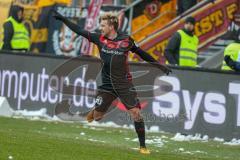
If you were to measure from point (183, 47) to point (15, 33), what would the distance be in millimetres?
4463

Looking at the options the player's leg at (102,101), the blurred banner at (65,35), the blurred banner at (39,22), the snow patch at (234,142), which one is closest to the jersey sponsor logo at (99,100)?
the player's leg at (102,101)

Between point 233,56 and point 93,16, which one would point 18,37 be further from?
point 233,56

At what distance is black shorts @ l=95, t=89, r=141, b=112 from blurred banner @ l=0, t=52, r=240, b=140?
3.63 m

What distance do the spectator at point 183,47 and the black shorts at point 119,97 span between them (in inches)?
182

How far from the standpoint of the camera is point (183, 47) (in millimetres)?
16844

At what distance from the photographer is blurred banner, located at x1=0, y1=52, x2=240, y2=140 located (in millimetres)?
15258

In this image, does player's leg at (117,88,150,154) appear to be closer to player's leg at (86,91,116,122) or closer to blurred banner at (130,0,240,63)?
player's leg at (86,91,116,122)

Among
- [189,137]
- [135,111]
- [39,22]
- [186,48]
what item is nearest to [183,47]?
[186,48]

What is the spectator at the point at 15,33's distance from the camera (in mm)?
18750

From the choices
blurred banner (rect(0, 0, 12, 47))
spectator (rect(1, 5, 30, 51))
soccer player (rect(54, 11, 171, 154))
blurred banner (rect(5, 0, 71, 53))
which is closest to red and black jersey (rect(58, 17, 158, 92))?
soccer player (rect(54, 11, 171, 154))

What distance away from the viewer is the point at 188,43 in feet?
55.4

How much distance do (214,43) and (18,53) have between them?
6.10 m

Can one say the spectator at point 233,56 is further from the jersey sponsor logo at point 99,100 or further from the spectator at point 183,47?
the jersey sponsor logo at point 99,100

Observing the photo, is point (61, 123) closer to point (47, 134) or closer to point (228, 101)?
point (47, 134)
